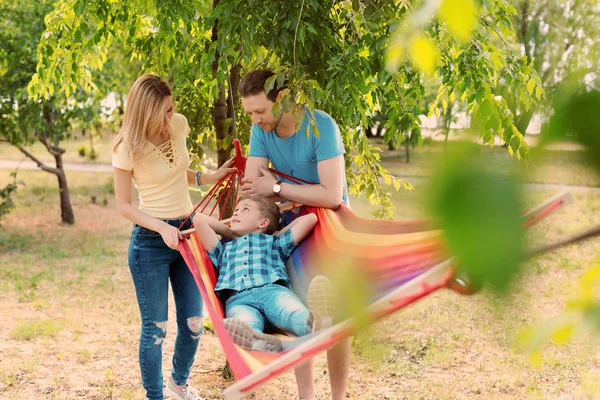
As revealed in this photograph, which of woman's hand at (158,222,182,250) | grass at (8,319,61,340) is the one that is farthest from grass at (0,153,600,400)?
woman's hand at (158,222,182,250)

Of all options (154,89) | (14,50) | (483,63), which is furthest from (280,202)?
(14,50)

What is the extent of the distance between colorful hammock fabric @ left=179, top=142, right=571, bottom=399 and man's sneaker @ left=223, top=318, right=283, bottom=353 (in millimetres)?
81

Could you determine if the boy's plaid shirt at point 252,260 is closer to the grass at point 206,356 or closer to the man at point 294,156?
the man at point 294,156

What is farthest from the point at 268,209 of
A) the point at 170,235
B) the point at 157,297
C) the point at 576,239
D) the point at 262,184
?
the point at 576,239

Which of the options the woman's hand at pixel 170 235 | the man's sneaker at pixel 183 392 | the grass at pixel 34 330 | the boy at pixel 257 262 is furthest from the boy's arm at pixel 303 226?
the grass at pixel 34 330

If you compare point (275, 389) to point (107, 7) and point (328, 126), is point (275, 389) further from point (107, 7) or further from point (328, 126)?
point (107, 7)

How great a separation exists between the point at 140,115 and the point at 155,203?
1.12 ft

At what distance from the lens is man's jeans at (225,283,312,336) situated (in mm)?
2094

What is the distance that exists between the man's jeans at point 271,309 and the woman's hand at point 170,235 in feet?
0.90

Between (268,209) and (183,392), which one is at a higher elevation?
(268,209)

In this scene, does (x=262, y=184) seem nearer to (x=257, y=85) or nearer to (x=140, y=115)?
(x=257, y=85)

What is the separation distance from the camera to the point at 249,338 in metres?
1.93

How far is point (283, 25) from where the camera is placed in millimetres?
2541

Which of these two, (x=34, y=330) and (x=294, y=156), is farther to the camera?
(x=34, y=330)
